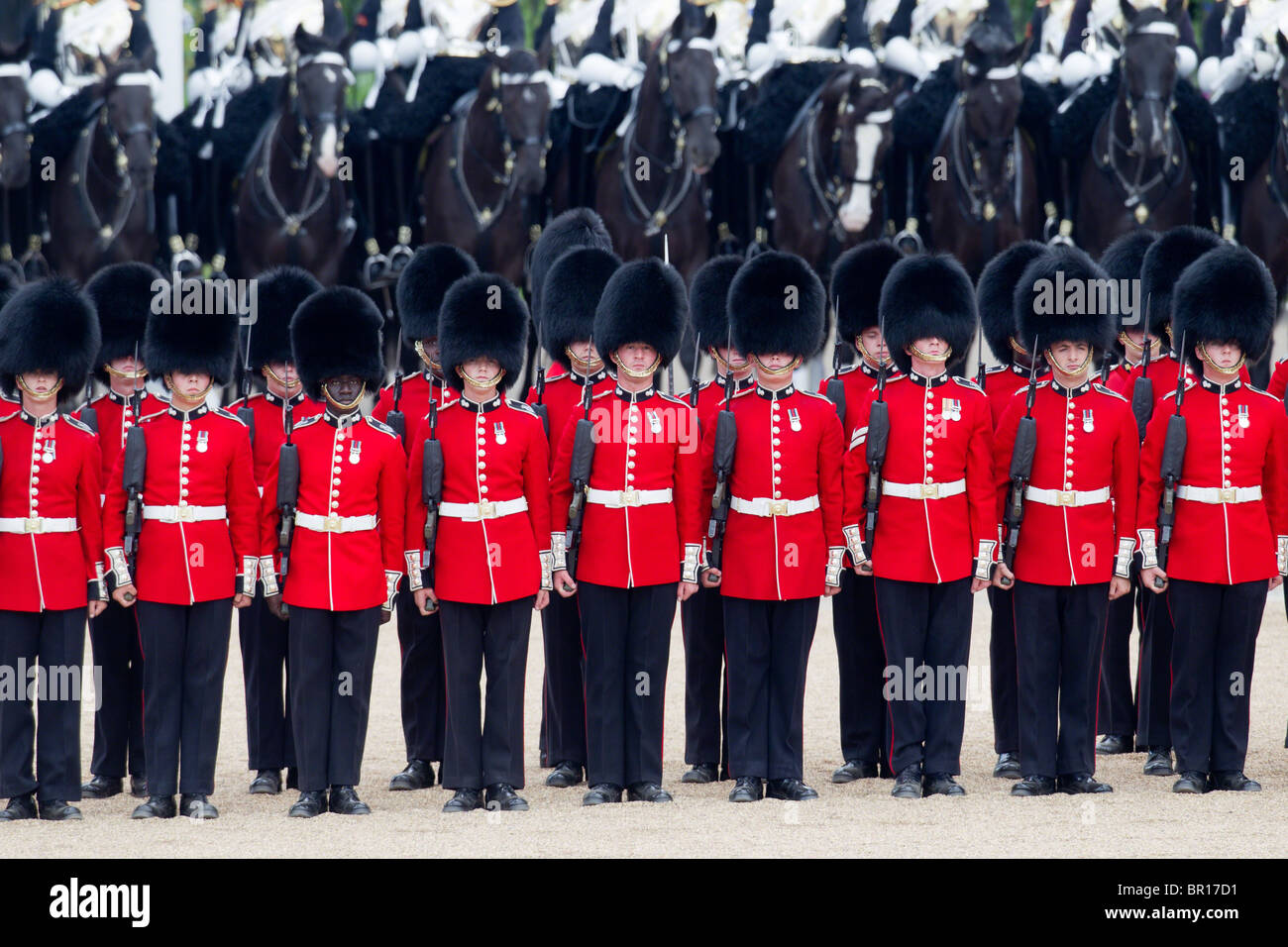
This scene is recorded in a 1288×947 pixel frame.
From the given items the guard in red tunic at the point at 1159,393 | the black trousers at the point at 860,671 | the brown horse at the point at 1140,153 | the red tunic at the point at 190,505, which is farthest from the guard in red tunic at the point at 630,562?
the brown horse at the point at 1140,153

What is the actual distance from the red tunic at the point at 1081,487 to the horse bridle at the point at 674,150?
517 cm

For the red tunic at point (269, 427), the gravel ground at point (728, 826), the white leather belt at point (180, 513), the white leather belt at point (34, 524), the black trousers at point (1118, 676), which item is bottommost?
the gravel ground at point (728, 826)

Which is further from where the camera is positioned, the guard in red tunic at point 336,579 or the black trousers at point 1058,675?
the black trousers at point 1058,675

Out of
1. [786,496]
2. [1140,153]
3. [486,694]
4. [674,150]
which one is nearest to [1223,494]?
[786,496]

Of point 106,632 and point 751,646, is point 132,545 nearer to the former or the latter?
point 106,632

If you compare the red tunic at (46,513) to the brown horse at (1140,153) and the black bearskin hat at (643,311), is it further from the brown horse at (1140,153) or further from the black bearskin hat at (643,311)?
the brown horse at (1140,153)

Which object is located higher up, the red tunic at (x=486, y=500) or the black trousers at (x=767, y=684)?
the red tunic at (x=486, y=500)

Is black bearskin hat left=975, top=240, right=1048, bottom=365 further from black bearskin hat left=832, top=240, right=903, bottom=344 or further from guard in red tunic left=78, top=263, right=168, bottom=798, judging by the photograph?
guard in red tunic left=78, top=263, right=168, bottom=798

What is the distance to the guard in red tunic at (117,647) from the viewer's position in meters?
6.15

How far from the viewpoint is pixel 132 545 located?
5.76 m

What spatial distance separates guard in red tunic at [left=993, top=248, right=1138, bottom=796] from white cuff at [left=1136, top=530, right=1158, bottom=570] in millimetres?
26

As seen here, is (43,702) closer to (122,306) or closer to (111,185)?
(122,306)

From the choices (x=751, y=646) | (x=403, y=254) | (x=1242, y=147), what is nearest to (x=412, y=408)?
(x=751, y=646)

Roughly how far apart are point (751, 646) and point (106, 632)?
168cm
